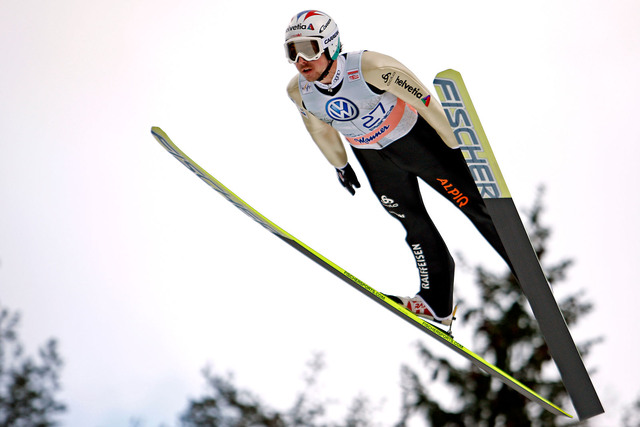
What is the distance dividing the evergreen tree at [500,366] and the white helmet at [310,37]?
5568mm

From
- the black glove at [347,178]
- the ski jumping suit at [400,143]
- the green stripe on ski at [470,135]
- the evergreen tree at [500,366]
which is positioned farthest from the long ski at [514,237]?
the evergreen tree at [500,366]

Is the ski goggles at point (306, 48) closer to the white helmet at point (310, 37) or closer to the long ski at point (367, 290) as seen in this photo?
the white helmet at point (310, 37)

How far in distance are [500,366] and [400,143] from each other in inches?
207

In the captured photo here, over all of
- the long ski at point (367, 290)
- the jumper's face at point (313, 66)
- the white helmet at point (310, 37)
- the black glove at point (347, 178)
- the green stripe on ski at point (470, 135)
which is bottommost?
the long ski at point (367, 290)

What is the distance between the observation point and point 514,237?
3.55 metres

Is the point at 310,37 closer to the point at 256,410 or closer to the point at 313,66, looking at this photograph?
the point at 313,66

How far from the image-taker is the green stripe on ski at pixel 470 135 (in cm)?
318

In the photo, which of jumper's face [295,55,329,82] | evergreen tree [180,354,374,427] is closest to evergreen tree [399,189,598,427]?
evergreen tree [180,354,374,427]

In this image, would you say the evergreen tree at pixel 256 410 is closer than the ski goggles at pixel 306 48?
No

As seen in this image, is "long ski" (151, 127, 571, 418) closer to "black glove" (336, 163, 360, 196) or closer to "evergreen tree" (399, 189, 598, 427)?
"black glove" (336, 163, 360, 196)

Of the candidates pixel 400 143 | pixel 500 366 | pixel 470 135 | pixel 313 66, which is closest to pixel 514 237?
pixel 470 135

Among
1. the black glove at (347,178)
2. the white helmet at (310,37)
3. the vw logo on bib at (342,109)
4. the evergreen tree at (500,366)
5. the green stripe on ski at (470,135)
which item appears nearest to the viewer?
the green stripe on ski at (470,135)

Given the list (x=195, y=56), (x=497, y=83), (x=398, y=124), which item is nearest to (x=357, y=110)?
(x=398, y=124)

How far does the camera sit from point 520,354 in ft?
28.1
